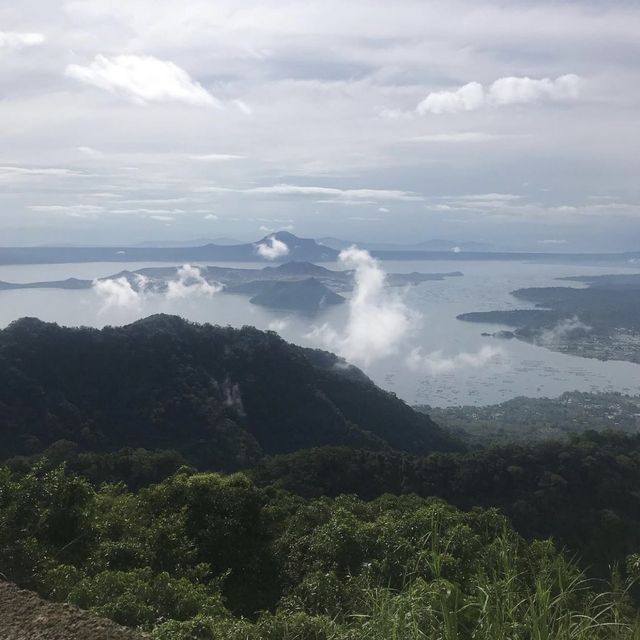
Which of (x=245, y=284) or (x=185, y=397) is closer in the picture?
(x=185, y=397)

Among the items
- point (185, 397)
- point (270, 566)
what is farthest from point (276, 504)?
point (185, 397)

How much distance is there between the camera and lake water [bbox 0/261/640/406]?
89.7m

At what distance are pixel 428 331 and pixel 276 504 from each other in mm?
125224

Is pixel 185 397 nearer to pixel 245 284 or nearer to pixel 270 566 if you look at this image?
pixel 270 566

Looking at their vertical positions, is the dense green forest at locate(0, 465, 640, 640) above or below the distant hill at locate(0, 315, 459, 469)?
above

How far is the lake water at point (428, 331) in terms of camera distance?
294 ft

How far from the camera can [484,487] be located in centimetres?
2445

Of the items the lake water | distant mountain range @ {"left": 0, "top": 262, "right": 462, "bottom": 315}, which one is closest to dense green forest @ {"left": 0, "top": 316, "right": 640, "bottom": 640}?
the lake water

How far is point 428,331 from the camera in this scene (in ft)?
443

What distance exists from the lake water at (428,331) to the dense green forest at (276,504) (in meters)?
42.2

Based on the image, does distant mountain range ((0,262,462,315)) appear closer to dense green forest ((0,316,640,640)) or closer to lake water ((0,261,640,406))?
lake water ((0,261,640,406))

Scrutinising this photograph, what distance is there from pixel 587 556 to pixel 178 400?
87.9 feet

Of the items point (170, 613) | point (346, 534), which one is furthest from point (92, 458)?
point (170, 613)

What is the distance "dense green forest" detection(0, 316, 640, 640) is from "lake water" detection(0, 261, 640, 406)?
1663 inches
